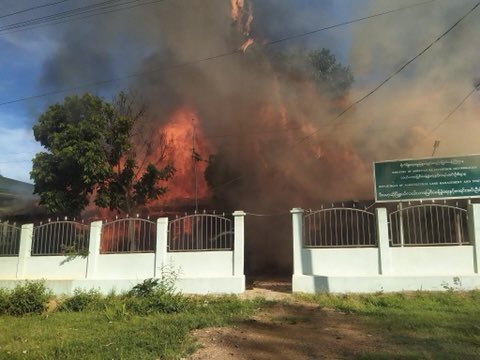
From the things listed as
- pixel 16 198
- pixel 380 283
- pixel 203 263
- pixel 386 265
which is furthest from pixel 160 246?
pixel 16 198

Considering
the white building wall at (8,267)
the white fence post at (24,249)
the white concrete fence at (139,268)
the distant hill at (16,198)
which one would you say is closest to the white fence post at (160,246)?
the white concrete fence at (139,268)

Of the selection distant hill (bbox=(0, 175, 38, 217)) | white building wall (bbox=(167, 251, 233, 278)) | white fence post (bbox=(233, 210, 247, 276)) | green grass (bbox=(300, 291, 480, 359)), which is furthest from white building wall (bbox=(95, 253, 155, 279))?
distant hill (bbox=(0, 175, 38, 217))

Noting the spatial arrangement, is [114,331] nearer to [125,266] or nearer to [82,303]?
[82,303]

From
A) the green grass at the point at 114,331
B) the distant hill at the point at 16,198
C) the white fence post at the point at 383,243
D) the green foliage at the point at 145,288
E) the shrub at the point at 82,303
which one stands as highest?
the distant hill at the point at 16,198

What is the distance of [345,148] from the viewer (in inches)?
899

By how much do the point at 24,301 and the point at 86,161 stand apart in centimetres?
607

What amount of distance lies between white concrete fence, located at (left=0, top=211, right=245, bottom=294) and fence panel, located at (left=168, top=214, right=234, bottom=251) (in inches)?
10.3

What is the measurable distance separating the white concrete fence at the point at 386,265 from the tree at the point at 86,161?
8.37m

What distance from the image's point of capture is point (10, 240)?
14.7 metres

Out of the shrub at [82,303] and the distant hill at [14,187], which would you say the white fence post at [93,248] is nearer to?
the shrub at [82,303]

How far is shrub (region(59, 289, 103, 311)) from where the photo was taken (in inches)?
456

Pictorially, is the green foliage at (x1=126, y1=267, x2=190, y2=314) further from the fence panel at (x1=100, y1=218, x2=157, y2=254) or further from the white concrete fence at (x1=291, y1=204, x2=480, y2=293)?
the white concrete fence at (x1=291, y1=204, x2=480, y2=293)

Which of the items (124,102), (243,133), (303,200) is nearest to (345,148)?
(303,200)

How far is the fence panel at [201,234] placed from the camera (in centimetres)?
1297
